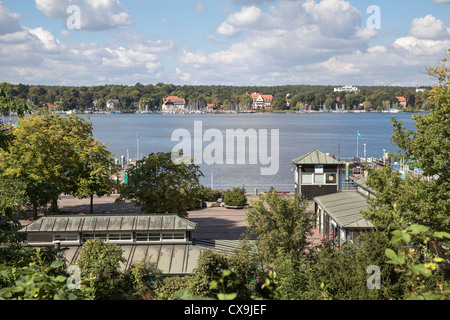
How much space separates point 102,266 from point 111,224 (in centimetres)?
726

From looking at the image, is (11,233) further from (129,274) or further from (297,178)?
(297,178)

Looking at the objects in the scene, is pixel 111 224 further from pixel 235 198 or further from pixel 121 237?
pixel 235 198

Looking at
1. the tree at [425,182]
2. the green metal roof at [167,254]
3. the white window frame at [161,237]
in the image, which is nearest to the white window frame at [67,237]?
the green metal roof at [167,254]

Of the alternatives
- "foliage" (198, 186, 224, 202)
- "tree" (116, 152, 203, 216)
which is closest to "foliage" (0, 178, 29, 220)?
"tree" (116, 152, 203, 216)

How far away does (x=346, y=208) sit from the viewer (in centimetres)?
2975

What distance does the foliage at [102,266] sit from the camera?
52.7 ft

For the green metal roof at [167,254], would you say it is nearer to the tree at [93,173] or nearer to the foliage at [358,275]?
the foliage at [358,275]

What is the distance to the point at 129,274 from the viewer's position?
58.4ft

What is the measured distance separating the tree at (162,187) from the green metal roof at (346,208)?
29.4 ft

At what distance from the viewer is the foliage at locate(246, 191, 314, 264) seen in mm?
20453

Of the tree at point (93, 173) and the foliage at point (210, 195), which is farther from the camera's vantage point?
the foliage at point (210, 195)

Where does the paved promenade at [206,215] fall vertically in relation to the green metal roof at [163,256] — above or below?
below

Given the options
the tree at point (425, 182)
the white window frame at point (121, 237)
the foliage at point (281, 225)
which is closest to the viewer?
the tree at point (425, 182)

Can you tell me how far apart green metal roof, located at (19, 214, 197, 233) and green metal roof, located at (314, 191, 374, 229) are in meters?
8.88
